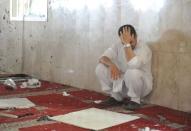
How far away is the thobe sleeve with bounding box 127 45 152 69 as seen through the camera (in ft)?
11.5

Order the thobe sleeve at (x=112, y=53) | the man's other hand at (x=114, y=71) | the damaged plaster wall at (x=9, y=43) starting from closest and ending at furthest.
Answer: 1. the man's other hand at (x=114, y=71)
2. the thobe sleeve at (x=112, y=53)
3. the damaged plaster wall at (x=9, y=43)

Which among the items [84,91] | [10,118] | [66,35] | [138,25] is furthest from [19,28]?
[10,118]

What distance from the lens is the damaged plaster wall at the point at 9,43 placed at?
20.0 feet

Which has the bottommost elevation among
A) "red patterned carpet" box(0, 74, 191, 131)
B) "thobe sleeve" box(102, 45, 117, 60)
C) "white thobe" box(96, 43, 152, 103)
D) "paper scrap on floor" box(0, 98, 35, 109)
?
→ "red patterned carpet" box(0, 74, 191, 131)

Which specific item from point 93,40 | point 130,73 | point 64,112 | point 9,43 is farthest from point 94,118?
point 9,43

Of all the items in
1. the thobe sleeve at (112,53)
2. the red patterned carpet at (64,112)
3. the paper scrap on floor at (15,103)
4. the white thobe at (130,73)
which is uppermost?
the thobe sleeve at (112,53)

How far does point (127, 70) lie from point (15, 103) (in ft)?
3.98

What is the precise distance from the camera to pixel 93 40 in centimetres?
454

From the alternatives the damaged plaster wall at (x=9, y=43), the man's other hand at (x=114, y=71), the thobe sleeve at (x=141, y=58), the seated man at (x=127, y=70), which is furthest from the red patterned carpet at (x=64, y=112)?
the damaged plaster wall at (x=9, y=43)

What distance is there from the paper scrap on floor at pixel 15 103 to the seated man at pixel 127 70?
2.74ft

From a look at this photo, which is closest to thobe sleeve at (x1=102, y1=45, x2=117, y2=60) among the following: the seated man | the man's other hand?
the seated man

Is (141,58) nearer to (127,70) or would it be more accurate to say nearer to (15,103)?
(127,70)

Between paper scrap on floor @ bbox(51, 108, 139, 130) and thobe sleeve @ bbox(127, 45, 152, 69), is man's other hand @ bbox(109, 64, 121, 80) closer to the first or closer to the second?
thobe sleeve @ bbox(127, 45, 152, 69)

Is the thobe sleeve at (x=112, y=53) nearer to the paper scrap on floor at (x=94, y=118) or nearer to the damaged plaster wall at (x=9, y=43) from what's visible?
the paper scrap on floor at (x=94, y=118)
